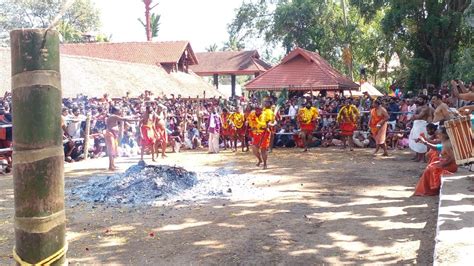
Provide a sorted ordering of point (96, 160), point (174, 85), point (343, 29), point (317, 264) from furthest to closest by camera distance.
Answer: point (343, 29) < point (174, 85) < point (96, 160) < point (317, 264)

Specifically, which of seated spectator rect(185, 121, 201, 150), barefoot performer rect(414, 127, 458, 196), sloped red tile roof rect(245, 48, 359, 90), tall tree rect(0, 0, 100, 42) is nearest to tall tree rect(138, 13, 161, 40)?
tall tree rect(0, 0, 100, 42)

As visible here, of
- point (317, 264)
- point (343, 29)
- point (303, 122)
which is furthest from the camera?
point (343, 29)

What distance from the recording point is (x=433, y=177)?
800cm

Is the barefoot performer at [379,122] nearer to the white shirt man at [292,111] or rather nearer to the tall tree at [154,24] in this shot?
the white shirt man at [292,111]

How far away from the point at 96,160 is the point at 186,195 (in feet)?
19.8

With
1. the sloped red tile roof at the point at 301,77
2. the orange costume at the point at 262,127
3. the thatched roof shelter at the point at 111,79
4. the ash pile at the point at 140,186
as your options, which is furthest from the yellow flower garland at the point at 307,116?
the thatched roof shelter at the point at 111,79

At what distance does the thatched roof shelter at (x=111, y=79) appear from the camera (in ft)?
69.6

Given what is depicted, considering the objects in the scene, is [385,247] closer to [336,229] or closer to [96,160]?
[336,229]

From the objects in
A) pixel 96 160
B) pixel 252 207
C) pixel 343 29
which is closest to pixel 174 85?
pixel 343 29

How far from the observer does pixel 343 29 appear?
31578 millimetres

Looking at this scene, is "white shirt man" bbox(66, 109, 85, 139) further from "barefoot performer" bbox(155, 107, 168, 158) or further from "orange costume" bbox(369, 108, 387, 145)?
"orange costume" bbox(369, 108, 387, 145)

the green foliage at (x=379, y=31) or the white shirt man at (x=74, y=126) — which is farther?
the green foliage at (x=379, y=31)

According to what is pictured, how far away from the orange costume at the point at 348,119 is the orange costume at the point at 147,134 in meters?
5.76

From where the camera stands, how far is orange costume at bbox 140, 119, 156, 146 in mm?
12703
